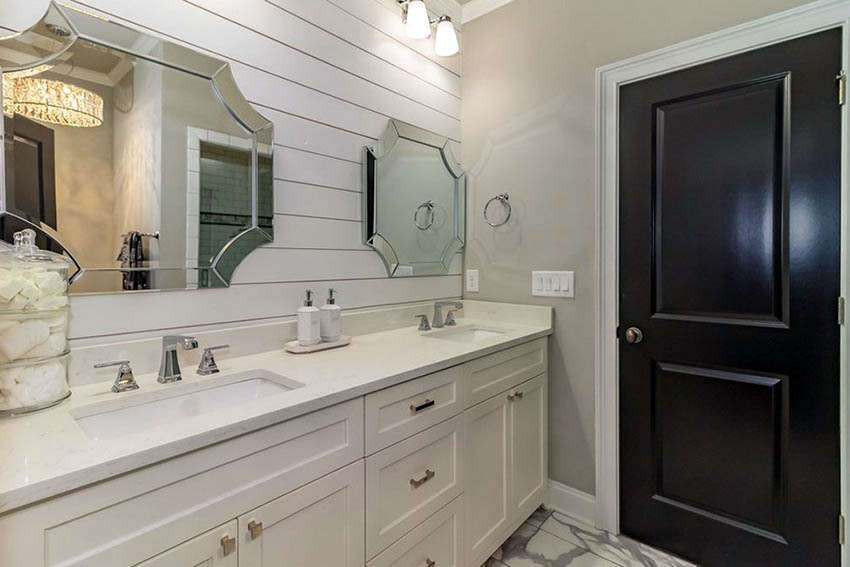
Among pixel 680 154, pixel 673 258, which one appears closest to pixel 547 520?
pixel 673 258

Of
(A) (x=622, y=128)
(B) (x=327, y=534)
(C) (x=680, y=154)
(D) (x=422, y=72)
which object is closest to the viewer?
(B) (x=327, y=534)

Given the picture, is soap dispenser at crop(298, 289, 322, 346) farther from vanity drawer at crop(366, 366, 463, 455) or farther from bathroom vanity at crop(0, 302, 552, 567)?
vanity drawer at crop(366, 366, 463, 455)

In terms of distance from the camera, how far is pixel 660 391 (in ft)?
5.87

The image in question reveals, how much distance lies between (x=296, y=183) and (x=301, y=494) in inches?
43.3

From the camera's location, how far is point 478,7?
2312 mm

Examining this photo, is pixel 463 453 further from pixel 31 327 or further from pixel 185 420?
pixel 31 327

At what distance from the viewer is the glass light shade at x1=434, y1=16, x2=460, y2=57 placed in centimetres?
208

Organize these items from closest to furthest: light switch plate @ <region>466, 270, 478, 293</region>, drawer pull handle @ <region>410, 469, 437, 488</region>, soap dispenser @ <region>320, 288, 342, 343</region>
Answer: drawer pull handle @ <region>410, 469, 437, 488</region>, soap dispenser @ <region>320, 288, 342, 343</region>, light switch plate @ <region>466, 270, 478, 293</region>

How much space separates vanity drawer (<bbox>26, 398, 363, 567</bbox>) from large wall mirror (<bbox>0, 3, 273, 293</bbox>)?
652 mm

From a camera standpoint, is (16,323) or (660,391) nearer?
(16,323)

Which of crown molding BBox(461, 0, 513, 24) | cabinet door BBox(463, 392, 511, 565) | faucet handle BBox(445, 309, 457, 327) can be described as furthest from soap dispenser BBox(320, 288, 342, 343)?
crown molding BBox(461, 0, 513, 24)

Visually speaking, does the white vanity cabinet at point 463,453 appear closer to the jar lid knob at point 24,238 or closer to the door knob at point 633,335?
the door knob at point 633,335

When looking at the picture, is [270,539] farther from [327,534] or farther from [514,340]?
[514,340]

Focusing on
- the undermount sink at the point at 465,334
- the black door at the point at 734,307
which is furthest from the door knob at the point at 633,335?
the undermount sink at the point at 465,334
